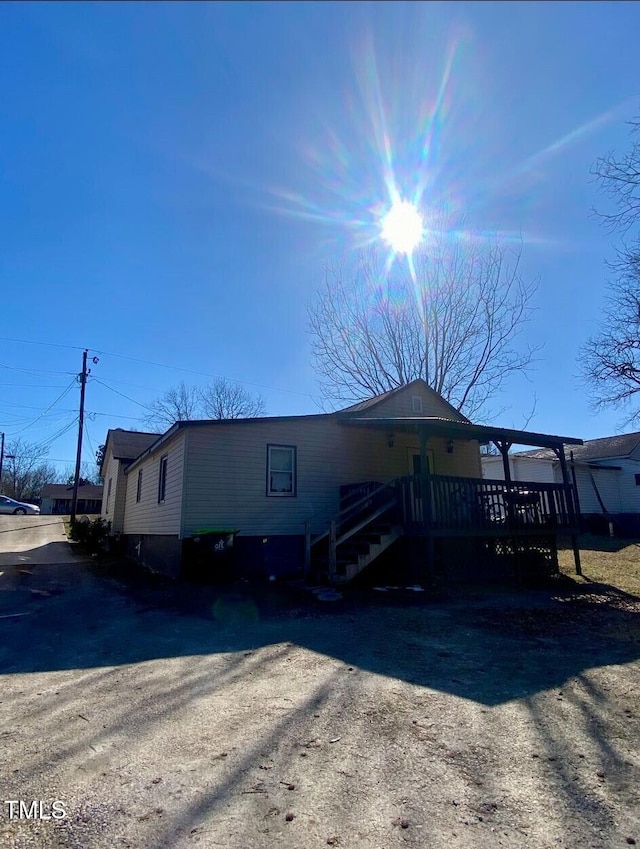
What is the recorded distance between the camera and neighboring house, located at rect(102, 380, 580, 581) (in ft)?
34.8

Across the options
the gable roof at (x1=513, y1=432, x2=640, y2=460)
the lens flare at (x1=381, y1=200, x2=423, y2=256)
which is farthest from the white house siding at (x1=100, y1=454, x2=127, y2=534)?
the gable roof at (x1=513, y1=432, x2=640, y2=460)

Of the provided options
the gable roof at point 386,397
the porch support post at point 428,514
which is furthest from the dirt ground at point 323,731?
the gable roof at point 386,397

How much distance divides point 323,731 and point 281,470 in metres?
8.57

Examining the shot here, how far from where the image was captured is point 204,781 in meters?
2.76

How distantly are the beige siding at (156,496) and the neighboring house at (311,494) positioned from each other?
49 mm

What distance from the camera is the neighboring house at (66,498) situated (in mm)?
56906

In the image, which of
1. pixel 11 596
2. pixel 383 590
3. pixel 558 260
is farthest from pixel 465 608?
pixel 558 260

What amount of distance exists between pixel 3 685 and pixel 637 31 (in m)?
10.7

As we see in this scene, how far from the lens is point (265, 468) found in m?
11.6

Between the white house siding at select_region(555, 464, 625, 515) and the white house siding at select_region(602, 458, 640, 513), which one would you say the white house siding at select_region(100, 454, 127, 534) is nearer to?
the white house siding at select_region(555, 464, 625, 515)

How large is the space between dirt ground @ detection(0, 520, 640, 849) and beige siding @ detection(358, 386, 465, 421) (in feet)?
27.8

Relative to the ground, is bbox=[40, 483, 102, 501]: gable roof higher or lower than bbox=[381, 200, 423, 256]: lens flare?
lower

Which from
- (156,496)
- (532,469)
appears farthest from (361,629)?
(532,469)

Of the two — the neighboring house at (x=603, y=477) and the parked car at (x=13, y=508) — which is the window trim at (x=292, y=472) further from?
the parked car at (x=13, y=508)
